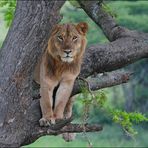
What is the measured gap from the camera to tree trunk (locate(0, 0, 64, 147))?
4.13 m

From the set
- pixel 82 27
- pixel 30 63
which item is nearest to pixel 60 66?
pixel 82 27

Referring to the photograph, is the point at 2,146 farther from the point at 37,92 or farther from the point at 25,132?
the point at 37,92

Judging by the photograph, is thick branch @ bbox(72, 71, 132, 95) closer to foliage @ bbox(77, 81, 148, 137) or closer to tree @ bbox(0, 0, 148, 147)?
tree @ bbox(0, 0, 148, 147)

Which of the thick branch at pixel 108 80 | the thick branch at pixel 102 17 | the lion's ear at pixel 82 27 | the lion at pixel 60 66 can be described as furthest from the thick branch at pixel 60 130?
the thick branch at pixel 102 17

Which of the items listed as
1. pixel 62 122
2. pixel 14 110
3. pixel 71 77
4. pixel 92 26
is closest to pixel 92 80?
pixel 71 77

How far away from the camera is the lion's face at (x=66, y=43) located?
5184mm

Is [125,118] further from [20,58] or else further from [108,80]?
[20,58]

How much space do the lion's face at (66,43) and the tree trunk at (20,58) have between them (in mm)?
702

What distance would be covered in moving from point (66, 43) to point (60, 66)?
20 centimetres

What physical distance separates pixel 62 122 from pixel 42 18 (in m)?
0.93

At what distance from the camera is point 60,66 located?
5.30m

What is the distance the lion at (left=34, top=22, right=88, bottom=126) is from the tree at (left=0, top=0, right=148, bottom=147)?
0.09 meters

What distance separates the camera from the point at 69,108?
18.4ft

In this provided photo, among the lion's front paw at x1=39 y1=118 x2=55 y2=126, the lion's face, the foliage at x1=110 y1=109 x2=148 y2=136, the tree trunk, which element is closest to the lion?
the lion's face
